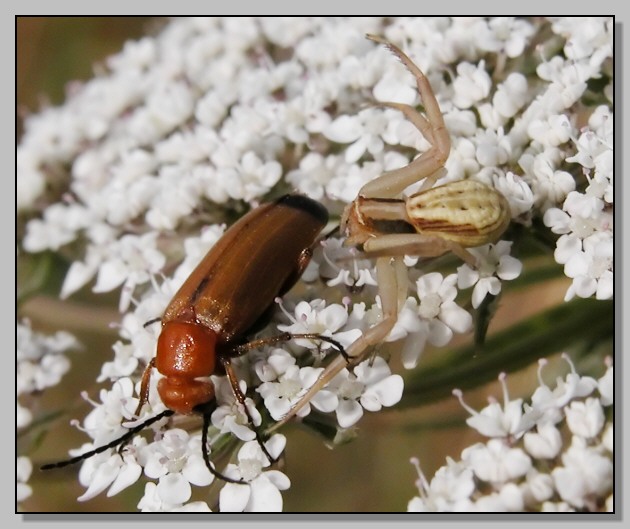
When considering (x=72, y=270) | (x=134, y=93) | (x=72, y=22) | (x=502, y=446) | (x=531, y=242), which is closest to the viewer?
(x=502, y=446)

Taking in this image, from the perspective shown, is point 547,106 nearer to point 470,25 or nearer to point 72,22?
point 470,25

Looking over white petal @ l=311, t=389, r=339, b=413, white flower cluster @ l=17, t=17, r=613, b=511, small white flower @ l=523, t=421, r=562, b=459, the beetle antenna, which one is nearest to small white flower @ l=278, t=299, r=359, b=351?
white flower cluster @ l=17, t=17, r=613, b=511

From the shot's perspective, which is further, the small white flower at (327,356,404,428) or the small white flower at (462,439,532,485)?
the small white flower at (327,356,404,428)

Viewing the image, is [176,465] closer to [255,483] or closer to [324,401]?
[255,483]

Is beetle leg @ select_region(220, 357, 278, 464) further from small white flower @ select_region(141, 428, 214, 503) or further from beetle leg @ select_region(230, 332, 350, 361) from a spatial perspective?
small white flower @ select_region(141, 428, 214, 503)

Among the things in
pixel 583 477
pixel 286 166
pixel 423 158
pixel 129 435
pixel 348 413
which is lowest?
pixel 583 477

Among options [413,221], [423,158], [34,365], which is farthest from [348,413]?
[34,365]

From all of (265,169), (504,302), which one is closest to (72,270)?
(265,169)

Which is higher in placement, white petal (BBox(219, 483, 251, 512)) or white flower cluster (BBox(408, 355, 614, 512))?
white petal (BBox(219, 483, 251, 512))
